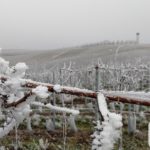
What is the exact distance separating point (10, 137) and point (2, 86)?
15.6 ft

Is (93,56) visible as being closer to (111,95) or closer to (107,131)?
(111,95)

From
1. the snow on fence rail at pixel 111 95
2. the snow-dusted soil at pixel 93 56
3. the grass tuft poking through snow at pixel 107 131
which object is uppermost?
the snow-dusted soil at pixel 93 56

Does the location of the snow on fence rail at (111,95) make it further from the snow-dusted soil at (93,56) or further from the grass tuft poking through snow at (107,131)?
the snow-dusted soil at (93,56)

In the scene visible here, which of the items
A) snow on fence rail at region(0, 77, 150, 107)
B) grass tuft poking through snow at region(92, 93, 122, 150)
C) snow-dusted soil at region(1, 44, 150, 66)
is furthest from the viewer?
snow-dusted soil at region(1, 44, 150, 66)

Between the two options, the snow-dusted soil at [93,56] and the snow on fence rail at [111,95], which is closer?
the snow on fence rail at [111,95]

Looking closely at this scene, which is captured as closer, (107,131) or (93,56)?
(107,131)

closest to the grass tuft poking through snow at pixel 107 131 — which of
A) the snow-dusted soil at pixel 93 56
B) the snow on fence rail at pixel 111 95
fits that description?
the snow on fence rail at pixel 111 95

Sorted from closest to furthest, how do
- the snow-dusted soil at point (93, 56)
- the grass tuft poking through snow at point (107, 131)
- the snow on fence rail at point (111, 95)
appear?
the grass tuft poking through snow at point (107, 131) → the snow on fence rail at point (111, 95) → the snow-dusted soil at point (93, 56)

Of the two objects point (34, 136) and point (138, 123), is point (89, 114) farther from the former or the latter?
point (34, 136)

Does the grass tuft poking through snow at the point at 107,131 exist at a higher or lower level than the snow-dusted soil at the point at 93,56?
lower

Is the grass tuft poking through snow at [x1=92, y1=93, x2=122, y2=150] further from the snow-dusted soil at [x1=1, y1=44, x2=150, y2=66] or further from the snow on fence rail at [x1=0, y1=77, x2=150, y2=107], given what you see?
the snow-dusted soil at [x1=1, y1=44, x2=150, y2=66]

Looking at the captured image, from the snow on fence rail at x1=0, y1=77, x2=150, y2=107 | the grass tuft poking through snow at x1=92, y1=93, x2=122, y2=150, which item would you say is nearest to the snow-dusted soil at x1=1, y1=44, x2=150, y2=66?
the snow on fence rail at x1=0, y1=77, x2=150, y2=107

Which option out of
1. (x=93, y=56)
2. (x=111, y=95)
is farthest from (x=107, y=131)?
(x=93, y=56)

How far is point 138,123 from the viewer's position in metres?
9.66
